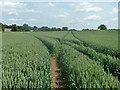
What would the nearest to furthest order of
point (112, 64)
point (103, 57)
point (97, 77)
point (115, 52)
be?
point (97, 77) → point (112, 64) → point (103, 57) → point (115, 52)

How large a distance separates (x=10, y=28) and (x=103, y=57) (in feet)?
321

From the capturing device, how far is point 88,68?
538cm

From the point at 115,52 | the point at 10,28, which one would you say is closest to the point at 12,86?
the point at 115,52

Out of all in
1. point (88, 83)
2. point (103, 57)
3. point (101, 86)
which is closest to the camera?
point (101, 86)

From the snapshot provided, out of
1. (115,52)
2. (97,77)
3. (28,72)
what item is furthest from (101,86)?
(115,52)

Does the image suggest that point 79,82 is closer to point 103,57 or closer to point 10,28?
point 103,57

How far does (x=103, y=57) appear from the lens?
945 centimetres

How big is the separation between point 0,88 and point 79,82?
247 centimetres

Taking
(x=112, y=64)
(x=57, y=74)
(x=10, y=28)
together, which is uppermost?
→ (x=10, y=28)

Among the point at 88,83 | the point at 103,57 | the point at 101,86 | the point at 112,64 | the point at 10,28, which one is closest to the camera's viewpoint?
the point at 101,86

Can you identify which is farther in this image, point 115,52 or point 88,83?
point 115,52

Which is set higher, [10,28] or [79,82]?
[10,28]

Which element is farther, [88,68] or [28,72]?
[88,68]

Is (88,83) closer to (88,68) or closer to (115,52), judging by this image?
(88,68)
